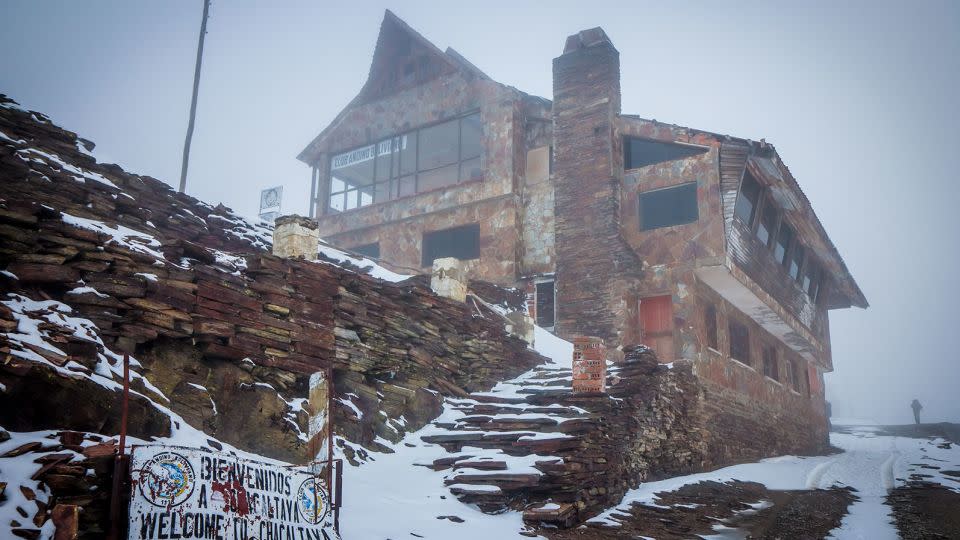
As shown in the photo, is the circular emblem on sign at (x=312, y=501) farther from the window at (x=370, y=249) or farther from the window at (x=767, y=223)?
the window at (x=370, y=249)

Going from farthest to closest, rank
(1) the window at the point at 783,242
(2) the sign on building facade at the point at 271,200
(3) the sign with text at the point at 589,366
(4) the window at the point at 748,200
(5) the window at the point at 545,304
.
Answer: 1. (2) the sign on building facade at the point at 271,200
2. (1) the window at the point at 783,242
3. (5) the window at the point at 545,304
4. (4) the window at the point at 748,200
5. (3) the sign with text at the point at 589,366

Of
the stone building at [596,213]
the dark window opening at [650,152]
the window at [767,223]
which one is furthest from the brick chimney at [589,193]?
the window at [767,223]

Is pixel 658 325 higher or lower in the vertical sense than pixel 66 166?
lower

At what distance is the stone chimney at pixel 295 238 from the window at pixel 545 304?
1034 centimetres

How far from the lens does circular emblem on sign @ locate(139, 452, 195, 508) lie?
15.7 ft

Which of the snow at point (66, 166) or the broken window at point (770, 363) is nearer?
the snow at point (66, 166)

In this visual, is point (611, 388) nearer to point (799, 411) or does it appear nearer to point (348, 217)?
point (348, 217)

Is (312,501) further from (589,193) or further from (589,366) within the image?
(589,193)

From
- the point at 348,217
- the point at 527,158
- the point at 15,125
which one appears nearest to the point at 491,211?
the point at 527,158

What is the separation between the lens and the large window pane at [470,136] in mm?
22922

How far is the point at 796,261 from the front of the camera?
24.1 metres

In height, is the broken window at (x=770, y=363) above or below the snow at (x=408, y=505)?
above

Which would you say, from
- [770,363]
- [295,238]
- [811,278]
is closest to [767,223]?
[770,363]

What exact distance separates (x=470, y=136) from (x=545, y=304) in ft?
23.0
